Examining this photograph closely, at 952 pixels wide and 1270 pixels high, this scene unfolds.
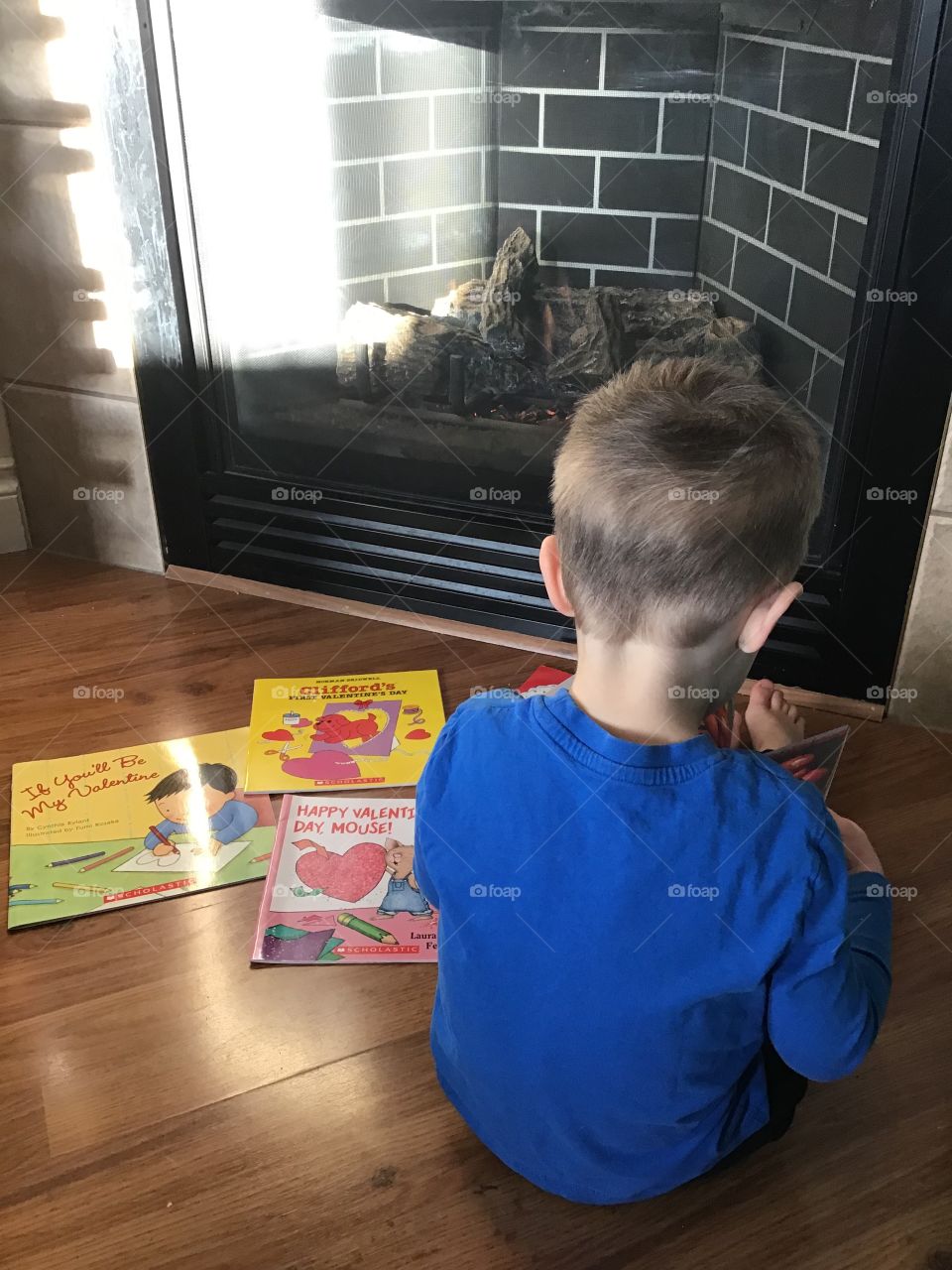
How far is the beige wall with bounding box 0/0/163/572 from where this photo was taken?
4.84ft

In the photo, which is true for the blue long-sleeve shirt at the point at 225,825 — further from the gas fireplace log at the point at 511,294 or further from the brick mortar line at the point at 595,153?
the brick mortar line at the point at 595,153

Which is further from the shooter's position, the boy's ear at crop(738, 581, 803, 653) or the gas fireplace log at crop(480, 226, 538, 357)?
the gas fireplace log at crop(480, 226, 538, 357)

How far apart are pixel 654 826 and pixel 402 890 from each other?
558 millimetres

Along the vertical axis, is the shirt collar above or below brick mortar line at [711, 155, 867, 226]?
below

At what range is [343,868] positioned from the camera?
1.20 meters

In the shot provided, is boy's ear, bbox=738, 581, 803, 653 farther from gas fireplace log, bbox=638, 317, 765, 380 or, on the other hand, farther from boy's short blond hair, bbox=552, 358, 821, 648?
gas fireplace log, bbox=638, 317, 765, 380

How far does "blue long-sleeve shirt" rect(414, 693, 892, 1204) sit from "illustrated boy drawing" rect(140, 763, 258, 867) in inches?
19.8

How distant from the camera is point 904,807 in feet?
4.27

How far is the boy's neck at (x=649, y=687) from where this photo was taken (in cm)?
70

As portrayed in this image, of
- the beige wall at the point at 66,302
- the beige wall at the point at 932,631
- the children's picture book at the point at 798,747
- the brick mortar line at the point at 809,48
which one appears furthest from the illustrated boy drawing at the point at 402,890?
the brick mortar line at the point at 809,48

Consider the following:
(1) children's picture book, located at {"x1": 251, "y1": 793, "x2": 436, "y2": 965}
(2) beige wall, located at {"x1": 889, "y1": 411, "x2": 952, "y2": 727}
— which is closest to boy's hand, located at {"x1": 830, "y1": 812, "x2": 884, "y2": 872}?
(1) children's picture book, located at {"x1": 251, "y1": 793, "x2": 436, "y2": 965}

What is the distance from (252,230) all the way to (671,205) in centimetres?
58

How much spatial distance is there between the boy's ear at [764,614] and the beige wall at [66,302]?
1200mm

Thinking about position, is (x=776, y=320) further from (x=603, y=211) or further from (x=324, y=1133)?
(x=324, y=1133)
